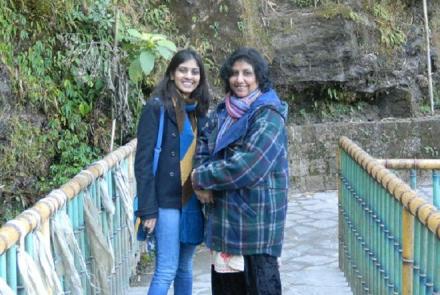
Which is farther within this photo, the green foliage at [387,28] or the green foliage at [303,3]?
the green foliage at [303,3]

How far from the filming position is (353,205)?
16.6 ft

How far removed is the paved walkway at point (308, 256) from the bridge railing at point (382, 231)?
8.4 inches

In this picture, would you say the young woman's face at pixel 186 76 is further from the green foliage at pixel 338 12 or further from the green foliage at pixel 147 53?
the green foliage at pixel 338 12

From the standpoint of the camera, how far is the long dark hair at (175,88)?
4.00 m

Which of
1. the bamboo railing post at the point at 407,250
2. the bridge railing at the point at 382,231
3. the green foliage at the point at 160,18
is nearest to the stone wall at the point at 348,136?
the green foliage at the point at 160,18

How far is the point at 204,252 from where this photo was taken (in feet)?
22.0

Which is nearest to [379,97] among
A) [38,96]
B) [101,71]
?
[101,71]

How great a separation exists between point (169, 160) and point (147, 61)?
3773mm

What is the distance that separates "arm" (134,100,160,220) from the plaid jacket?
0.31 metres

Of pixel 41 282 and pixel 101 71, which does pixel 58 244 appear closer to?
pixel 41 282

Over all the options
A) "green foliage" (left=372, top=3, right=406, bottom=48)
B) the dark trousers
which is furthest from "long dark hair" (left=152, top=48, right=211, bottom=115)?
"green foliage" (left=372, top=3, right=406, bottom=48)

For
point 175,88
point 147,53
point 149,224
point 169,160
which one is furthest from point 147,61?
point 149,224

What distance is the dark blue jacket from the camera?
3.89m

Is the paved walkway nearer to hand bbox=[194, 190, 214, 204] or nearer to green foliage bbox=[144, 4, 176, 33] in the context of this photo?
hand bbox=[194, 190, 214, 204]
